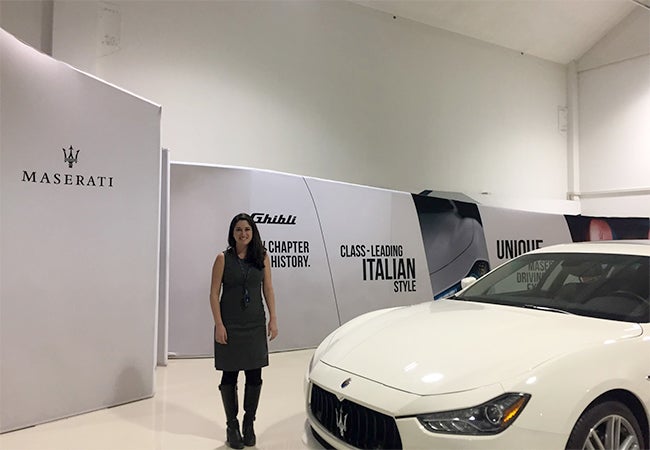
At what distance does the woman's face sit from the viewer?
9.00ft

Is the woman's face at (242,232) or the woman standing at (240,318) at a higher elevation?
the woman's face at (242,232)

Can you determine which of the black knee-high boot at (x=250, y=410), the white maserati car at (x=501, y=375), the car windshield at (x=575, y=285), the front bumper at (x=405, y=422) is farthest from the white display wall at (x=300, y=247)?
the front bumper at (x=405, y=422)

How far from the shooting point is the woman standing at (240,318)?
2.70 m

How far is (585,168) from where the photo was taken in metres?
10.7

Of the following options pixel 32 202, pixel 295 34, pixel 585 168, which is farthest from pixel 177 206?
pixel 585 168

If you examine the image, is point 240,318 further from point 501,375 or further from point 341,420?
point 501,375

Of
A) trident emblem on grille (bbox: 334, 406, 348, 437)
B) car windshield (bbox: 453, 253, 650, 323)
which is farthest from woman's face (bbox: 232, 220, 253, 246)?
car windshield (bbox: 453, 253, 650, 323)

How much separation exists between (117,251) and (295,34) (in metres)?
4.86

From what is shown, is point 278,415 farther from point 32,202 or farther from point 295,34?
point 295,34

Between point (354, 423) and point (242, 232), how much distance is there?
1255 mm

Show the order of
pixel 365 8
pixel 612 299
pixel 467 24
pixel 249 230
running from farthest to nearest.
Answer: pixel 467 24 < pixel 365 8 < pixel 249 230 < pixel 612 299

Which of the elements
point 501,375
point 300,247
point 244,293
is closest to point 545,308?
point 501,375

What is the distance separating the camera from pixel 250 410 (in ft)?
9.23

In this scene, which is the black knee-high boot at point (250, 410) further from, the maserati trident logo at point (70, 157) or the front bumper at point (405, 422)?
the maserati trident logo at point (70, 157)
